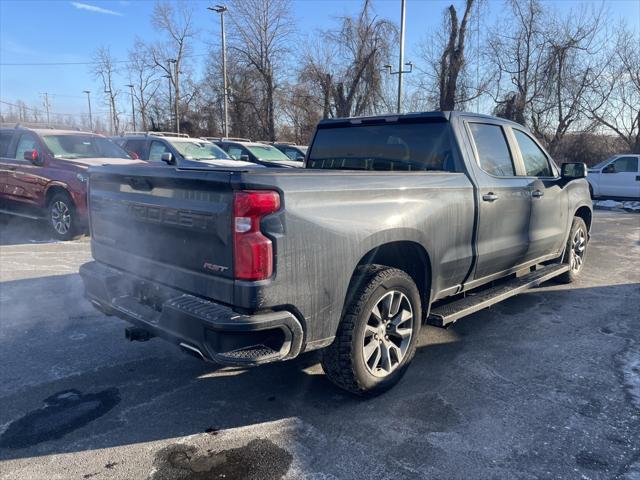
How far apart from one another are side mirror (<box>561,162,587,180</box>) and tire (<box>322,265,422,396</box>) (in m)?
2.93

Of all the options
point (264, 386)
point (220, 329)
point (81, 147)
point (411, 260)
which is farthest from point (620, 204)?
point (220, 329)

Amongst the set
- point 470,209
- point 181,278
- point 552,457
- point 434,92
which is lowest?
point 552,457

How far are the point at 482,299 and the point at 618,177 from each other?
14.9 m

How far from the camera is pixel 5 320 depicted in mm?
4789

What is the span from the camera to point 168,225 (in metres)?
3.05

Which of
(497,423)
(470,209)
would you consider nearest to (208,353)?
(497,423)

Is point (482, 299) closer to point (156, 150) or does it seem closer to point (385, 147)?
point (385, 147)

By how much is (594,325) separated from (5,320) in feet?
18.5

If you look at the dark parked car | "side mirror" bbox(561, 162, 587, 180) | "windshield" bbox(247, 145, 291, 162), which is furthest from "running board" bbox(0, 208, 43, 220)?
"side mirror" bbox(561, 162, 587, 180)

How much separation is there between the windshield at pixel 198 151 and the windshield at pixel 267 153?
267cm

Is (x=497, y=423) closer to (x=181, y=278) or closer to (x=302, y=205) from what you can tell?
(x=302, y=205)

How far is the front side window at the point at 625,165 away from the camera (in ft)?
53.2

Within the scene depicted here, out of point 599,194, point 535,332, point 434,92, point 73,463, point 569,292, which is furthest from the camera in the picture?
point 434,92

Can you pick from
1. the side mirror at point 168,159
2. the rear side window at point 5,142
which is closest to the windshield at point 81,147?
the side mirror at point 168,159
